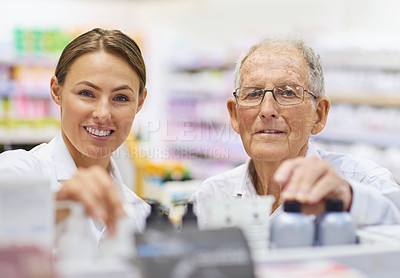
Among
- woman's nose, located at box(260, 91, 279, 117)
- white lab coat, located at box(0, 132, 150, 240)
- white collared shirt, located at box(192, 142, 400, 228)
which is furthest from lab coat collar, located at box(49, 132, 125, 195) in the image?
woman's nose, located at box(260, 91, 279, 117)

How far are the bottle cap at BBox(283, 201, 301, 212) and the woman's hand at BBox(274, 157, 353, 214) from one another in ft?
0.11

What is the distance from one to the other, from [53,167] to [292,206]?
120 centimetres

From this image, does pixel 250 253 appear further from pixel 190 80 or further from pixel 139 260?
pixel 190 80

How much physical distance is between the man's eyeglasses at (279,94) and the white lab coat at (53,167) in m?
0.70

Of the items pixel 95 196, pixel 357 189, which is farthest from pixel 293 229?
pixel 95 196

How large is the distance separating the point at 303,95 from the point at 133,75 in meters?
0.79

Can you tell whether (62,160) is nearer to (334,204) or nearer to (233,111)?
(233,111)

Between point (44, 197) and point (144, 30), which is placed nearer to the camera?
point (44, 197)

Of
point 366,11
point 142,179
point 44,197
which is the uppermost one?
point 366,11

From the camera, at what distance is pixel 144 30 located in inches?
416

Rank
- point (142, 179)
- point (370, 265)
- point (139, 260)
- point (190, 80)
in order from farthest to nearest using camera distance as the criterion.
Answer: point (190, 80), point (142, 179), point (370, 265), point (139, 260)

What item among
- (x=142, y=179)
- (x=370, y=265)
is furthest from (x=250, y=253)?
(x=142, y=179)

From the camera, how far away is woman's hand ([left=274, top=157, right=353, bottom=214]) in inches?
52.9

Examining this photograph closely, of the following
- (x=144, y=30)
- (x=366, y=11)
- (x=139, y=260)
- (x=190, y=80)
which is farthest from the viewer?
(x=144, y=30)
